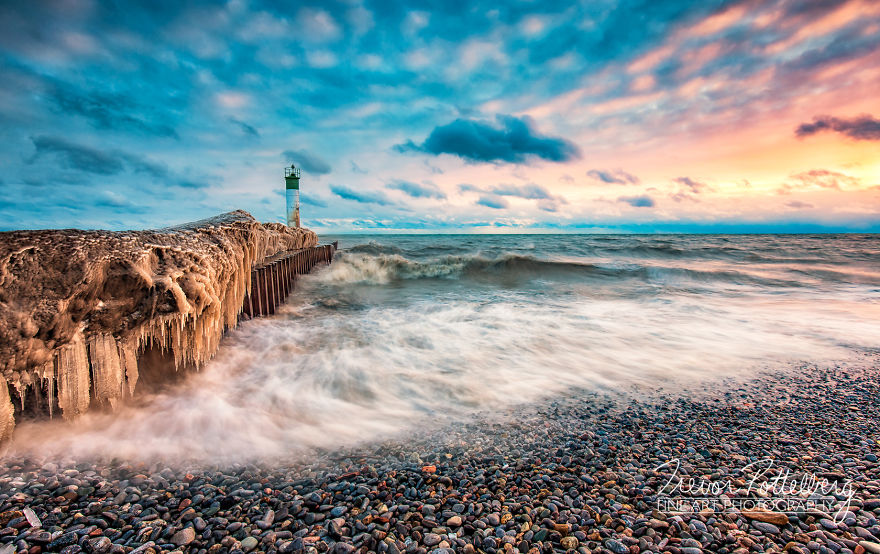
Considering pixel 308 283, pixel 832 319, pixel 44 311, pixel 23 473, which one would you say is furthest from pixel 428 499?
pixel 308 283

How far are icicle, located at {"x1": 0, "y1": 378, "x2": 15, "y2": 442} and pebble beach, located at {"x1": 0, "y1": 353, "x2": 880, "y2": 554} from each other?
24 cm

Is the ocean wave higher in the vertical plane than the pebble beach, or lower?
higher

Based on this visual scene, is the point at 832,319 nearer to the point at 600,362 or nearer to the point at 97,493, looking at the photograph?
the point at 600,362

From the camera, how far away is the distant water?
3.60 metres

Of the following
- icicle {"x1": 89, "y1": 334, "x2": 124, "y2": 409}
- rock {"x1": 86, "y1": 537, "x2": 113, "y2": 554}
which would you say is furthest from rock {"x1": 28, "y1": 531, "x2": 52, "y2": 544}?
icicle {"x1": 89, "y1": 334, "x2": 124, "y2": 409}

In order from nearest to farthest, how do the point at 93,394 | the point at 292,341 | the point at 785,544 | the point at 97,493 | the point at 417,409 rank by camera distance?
1. the point at 785,544
2. the point at 97,493
3. the point at 93,394
4. the point at 417,409
5. the point at 292,341

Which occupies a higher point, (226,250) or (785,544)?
(226,250)

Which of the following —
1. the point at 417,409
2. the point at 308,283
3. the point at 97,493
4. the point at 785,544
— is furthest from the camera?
the point at 308,283

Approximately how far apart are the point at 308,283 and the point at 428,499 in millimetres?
11352

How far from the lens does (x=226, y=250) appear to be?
5.05 metres

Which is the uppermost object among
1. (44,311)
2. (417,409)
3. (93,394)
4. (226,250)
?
(226,250)

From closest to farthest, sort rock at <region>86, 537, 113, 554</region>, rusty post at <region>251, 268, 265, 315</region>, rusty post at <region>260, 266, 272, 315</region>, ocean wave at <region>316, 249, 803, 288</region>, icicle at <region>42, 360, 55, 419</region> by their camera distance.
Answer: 1. rock at <region>86, 537, 113, 554</region>
2. icicle at <region>42, 360, 55, 419</region>
3. rusty post at <region>251, 268, 265, 315</region>
4. rusty post at <region>260, 266, 272, 315</region>
5. ocean wave at <region>316, 249, 803, 288</region>

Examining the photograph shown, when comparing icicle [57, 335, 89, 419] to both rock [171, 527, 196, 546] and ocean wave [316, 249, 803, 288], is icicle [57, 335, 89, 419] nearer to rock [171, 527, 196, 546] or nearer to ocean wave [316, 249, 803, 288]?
rock [171, 527, 196, 546]

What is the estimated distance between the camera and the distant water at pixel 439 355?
11.8 ft
